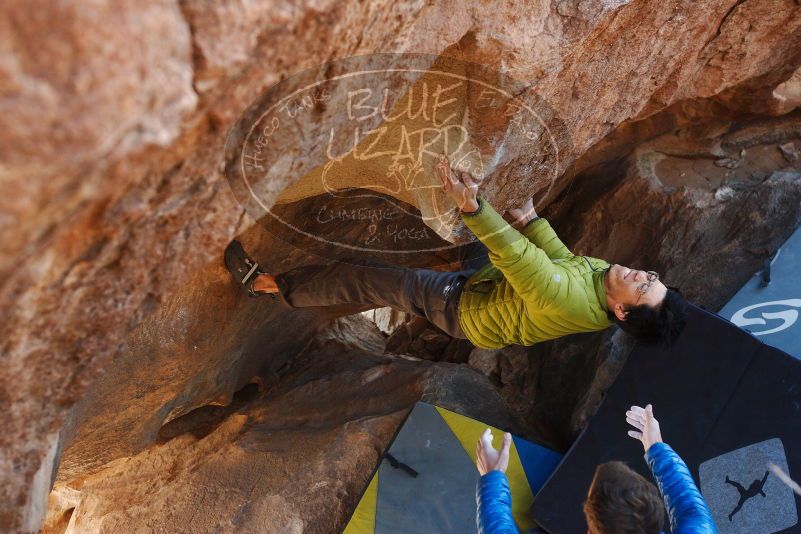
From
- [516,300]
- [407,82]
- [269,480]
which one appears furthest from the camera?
[269,480]

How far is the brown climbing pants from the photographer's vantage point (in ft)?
8.91

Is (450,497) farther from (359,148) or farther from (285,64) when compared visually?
(285,64)

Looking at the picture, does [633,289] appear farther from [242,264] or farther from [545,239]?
[242,264]

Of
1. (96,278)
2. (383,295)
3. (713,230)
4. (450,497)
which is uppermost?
(713,230)

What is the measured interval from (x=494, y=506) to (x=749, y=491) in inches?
60.9

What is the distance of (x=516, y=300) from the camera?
2.49m

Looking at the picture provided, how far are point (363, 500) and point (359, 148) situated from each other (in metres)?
1.76

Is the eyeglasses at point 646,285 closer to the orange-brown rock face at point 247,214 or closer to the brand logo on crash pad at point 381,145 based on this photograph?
the orange-brown rock face at point 247,214

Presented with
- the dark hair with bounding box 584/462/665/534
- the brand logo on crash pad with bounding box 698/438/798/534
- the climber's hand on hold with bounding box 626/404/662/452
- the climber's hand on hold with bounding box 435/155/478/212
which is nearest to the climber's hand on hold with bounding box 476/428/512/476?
the dark hair with bounding box 584/462/665/534

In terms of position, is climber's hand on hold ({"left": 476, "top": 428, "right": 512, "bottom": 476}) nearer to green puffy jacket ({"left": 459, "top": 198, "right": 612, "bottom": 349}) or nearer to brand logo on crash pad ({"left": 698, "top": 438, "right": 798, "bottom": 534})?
green puffy jacket ({"left": 459, "top": 198, "right": 612, "bottom": 349})

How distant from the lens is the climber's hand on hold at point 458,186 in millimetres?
2119

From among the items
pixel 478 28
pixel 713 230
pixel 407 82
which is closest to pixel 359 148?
pixel 407 82

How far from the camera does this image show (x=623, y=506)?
1.85 m

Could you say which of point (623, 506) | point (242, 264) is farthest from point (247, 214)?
point (623, 506)
